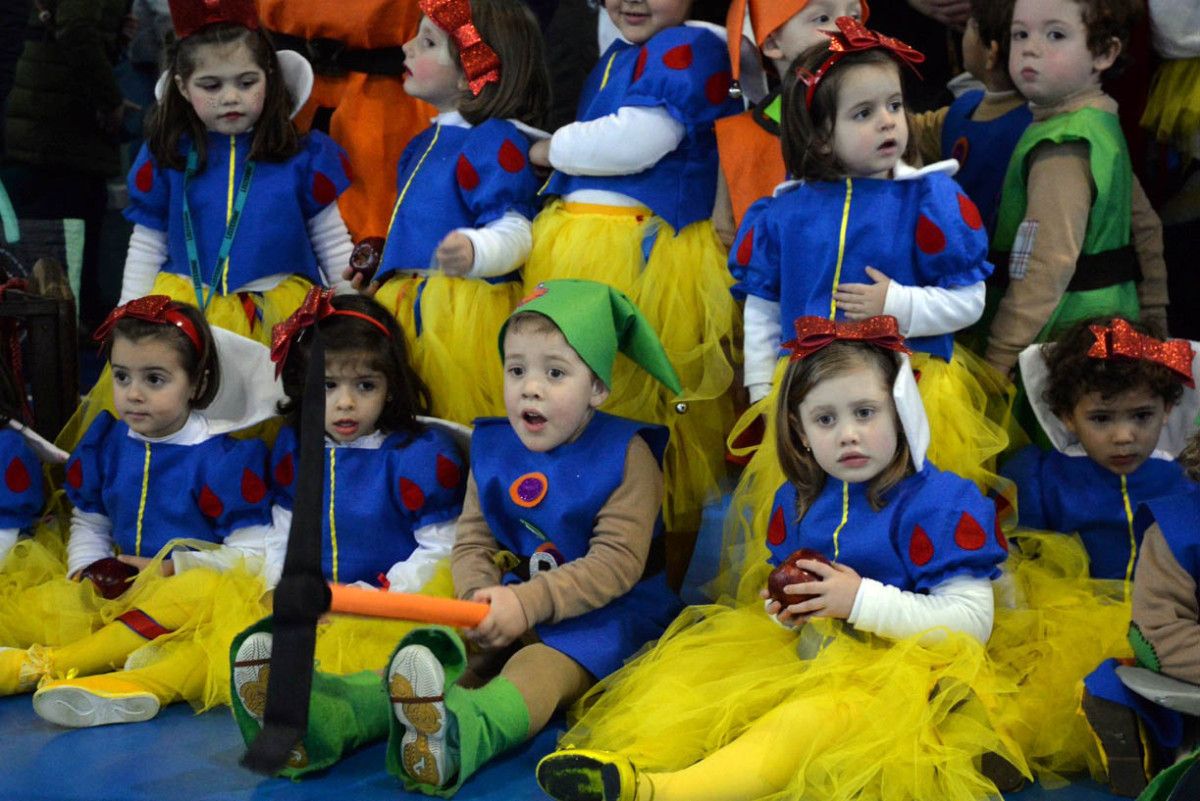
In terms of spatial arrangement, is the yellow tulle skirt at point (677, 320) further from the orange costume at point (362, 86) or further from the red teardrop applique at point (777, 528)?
the orange costume at point (362, 86)

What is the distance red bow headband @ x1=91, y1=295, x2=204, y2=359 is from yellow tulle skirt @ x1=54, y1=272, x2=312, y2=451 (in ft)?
0.69

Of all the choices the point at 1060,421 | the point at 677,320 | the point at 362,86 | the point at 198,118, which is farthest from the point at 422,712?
the point at 362,86

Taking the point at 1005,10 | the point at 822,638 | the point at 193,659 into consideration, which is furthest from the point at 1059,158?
the point at 193,659

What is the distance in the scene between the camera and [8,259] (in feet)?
16.6

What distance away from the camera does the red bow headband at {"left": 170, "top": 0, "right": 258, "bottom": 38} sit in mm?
4203

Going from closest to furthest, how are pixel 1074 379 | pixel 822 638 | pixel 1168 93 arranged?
pixel 822 638, pixel 1074 379, pixel 1168 93

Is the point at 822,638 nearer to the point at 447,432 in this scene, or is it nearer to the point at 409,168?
the point at 447,432

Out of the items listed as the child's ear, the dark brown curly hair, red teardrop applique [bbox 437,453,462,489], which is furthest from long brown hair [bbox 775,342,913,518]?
the child's ear

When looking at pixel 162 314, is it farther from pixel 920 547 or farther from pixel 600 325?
pixel 920 547

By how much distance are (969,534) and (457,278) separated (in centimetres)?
152

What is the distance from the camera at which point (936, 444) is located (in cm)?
341

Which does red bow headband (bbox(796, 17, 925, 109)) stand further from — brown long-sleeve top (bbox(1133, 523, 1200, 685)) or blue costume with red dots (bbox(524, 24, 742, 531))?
brown long-sleeve top (bbox(1133, 523, 1200, 685))

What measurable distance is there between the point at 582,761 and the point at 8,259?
3.08m

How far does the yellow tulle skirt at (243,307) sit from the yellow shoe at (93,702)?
0.96 m
